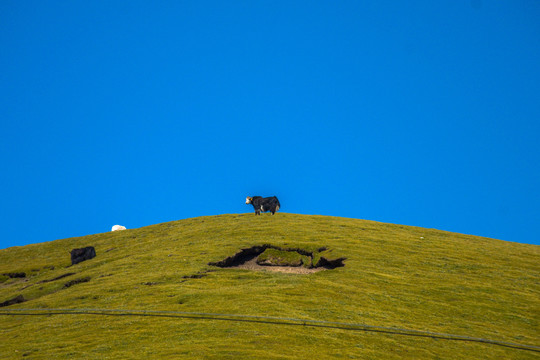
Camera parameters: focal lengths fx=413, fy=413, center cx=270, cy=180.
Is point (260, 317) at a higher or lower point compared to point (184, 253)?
lower

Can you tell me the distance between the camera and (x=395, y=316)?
30.1 m

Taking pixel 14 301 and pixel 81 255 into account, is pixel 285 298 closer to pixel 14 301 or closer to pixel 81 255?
pixel 14 301

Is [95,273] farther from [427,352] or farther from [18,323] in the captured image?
[427,352]

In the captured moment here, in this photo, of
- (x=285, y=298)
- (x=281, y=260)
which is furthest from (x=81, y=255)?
(x=285, y=298)

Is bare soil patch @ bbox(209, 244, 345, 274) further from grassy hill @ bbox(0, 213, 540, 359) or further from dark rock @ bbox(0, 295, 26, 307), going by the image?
dark rock @ bbox(0, 295, 26, 307)

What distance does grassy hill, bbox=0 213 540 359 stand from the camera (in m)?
25.3

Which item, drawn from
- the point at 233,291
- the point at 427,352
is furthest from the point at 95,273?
the point at 427,352

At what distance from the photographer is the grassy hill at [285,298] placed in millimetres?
25328

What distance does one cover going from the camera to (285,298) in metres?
32.2

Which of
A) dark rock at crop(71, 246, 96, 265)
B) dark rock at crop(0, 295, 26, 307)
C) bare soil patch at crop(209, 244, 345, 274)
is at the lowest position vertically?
dark rock at crop(0, 295, 26, 307)

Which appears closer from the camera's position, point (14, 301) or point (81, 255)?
point (14, 301)

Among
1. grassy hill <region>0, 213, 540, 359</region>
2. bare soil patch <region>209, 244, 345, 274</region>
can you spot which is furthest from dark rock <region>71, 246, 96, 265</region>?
bare soil patch <region>209, 244, 345, 274</region>

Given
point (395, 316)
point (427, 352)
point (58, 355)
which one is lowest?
point (58, 355)

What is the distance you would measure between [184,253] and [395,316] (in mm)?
26567
